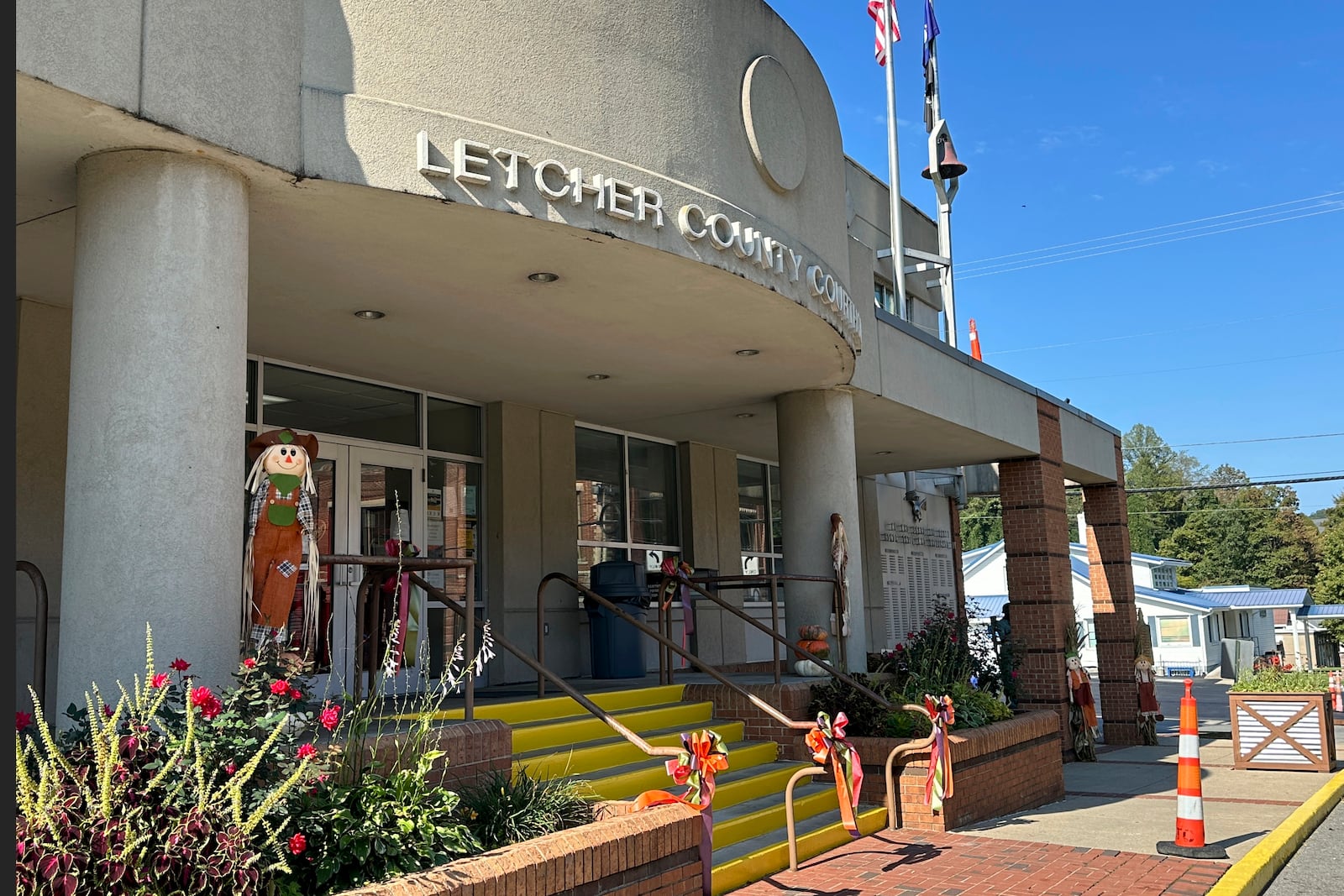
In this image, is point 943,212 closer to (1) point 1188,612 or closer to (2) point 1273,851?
(2) point 1273,851

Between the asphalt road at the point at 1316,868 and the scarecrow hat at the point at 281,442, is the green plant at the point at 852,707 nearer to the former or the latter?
the asphalt road at the point at 1316,868

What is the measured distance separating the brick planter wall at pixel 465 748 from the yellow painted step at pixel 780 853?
1.54 metres

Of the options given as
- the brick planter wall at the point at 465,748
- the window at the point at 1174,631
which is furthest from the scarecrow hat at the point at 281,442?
the window at the point at 1174,631

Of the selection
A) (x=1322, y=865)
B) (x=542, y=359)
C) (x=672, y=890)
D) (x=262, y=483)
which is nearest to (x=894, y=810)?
(x=1322, y=865)

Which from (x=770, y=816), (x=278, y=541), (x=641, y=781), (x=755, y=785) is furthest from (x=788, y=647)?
(x=278, y=541)

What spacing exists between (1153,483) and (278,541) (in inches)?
3754

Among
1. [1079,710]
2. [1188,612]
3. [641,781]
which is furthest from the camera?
[1188,612]

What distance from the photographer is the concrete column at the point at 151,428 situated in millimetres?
5598

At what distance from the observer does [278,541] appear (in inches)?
253

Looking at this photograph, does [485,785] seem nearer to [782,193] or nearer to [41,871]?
[41,871]

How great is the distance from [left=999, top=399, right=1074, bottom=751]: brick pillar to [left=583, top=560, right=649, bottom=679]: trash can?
5.75 metres

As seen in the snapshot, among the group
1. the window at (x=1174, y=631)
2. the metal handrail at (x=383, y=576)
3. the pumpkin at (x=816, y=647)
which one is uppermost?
the metal handrail at (x=383, y=576)

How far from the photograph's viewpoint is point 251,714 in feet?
17.1

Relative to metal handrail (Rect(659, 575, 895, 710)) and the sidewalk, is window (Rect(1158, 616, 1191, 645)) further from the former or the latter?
metal handrail (Rect(659, 575, 895, 710))
